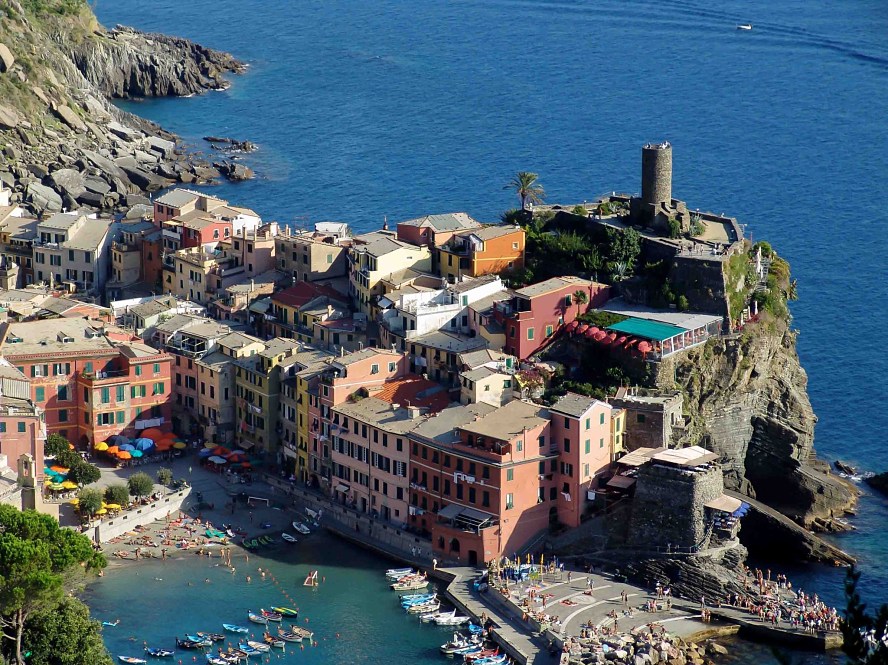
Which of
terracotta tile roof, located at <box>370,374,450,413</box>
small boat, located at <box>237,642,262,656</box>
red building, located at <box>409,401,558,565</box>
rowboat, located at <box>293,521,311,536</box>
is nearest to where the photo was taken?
small boat, located at <box>237,642,262,656</box>

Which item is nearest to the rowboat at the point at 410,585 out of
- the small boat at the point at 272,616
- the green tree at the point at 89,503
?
the small boat at the point at 272,616

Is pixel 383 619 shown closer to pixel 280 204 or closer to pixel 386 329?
pixel 386 329

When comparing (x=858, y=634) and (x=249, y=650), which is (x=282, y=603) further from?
(x=858, y=634)

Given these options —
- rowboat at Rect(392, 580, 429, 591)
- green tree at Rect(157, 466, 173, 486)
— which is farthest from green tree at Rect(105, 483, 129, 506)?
rowboat at Rect(392, 580, 429, 591)

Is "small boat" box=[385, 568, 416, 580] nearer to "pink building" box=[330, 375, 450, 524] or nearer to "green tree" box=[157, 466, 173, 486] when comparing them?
"pink building" box=[330, 375, 450, 524]

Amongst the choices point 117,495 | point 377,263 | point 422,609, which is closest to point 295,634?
point 422,609

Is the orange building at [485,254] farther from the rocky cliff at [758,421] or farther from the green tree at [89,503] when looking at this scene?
the green tree at [89,503]

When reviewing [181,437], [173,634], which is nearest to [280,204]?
[181,437]
